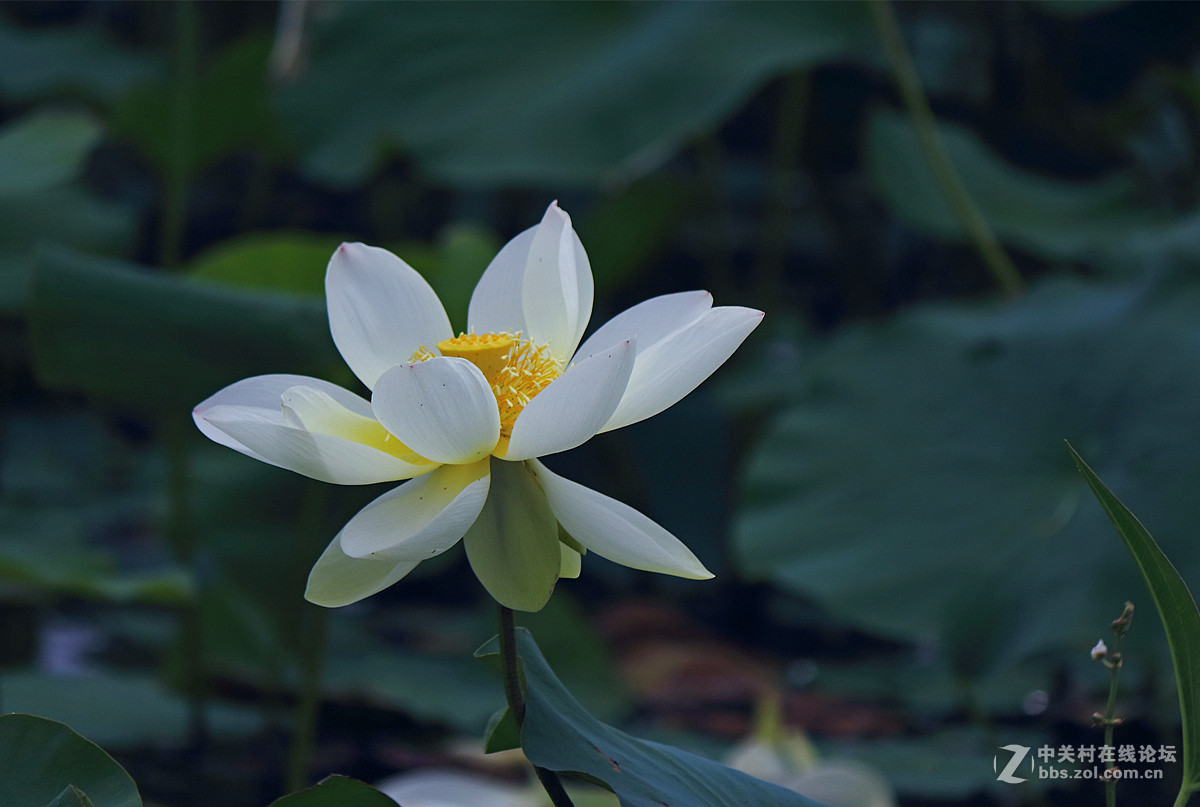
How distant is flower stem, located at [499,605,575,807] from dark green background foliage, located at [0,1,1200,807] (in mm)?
66

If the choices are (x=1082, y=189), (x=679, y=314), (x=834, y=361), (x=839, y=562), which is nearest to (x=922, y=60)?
(x=1082, y=189)

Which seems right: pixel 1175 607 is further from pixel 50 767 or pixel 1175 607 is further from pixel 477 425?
pixel 50 767

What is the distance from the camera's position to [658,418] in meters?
1.72

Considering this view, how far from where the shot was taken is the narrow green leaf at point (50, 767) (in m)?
0.28

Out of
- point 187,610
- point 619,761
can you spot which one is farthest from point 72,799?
point 187,610

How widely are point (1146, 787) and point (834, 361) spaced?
45 cm

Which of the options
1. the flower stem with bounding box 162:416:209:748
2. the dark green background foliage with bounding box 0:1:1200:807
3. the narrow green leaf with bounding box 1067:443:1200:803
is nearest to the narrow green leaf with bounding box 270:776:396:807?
the dark green background foliage with bounding box 0:1:1200:807

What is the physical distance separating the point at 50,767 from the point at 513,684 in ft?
0.46

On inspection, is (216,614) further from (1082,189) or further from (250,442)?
(1082,189)

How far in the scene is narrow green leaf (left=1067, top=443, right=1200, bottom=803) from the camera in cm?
24

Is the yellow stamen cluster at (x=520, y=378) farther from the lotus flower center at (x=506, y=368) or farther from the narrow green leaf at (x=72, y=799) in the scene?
the narrow green leaf at (x=72, y=799)

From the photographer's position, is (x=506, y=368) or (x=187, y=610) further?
(x=187, y=610)

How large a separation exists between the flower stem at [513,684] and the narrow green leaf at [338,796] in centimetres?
5

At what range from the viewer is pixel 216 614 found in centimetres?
99
